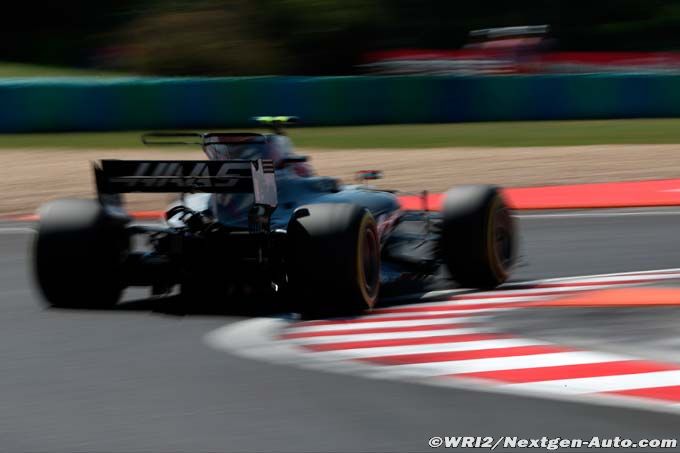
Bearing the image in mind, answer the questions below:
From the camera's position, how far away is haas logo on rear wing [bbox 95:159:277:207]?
8602 mm

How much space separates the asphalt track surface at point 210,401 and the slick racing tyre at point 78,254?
0.48 ft

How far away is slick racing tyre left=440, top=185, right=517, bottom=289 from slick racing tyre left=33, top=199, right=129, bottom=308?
225 centimetres

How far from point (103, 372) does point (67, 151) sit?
15.6m

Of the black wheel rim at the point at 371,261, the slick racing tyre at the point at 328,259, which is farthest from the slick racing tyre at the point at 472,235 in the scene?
the slick racing tyre at the point at 328,259

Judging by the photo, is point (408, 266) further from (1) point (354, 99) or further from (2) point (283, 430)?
(1) point (354, 99)

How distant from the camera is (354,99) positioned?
81.7 feet

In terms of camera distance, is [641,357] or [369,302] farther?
[369,302]

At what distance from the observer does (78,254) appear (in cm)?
891

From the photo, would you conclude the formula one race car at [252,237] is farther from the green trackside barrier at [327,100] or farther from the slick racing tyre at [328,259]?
the green trackside barrier at [327,100]

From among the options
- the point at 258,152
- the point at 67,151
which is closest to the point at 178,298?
the point at 258,152

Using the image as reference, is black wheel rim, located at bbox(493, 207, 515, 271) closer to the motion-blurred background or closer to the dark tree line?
the motion-blurred background

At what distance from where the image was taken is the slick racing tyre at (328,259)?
8219 mm

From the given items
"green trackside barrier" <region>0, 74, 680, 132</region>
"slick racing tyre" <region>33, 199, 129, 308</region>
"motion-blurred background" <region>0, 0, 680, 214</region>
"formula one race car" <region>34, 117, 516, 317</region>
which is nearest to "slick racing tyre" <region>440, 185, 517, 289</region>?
"formula one race car" <region>34, 117, 516, 317</region>

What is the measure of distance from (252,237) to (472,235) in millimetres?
1663
